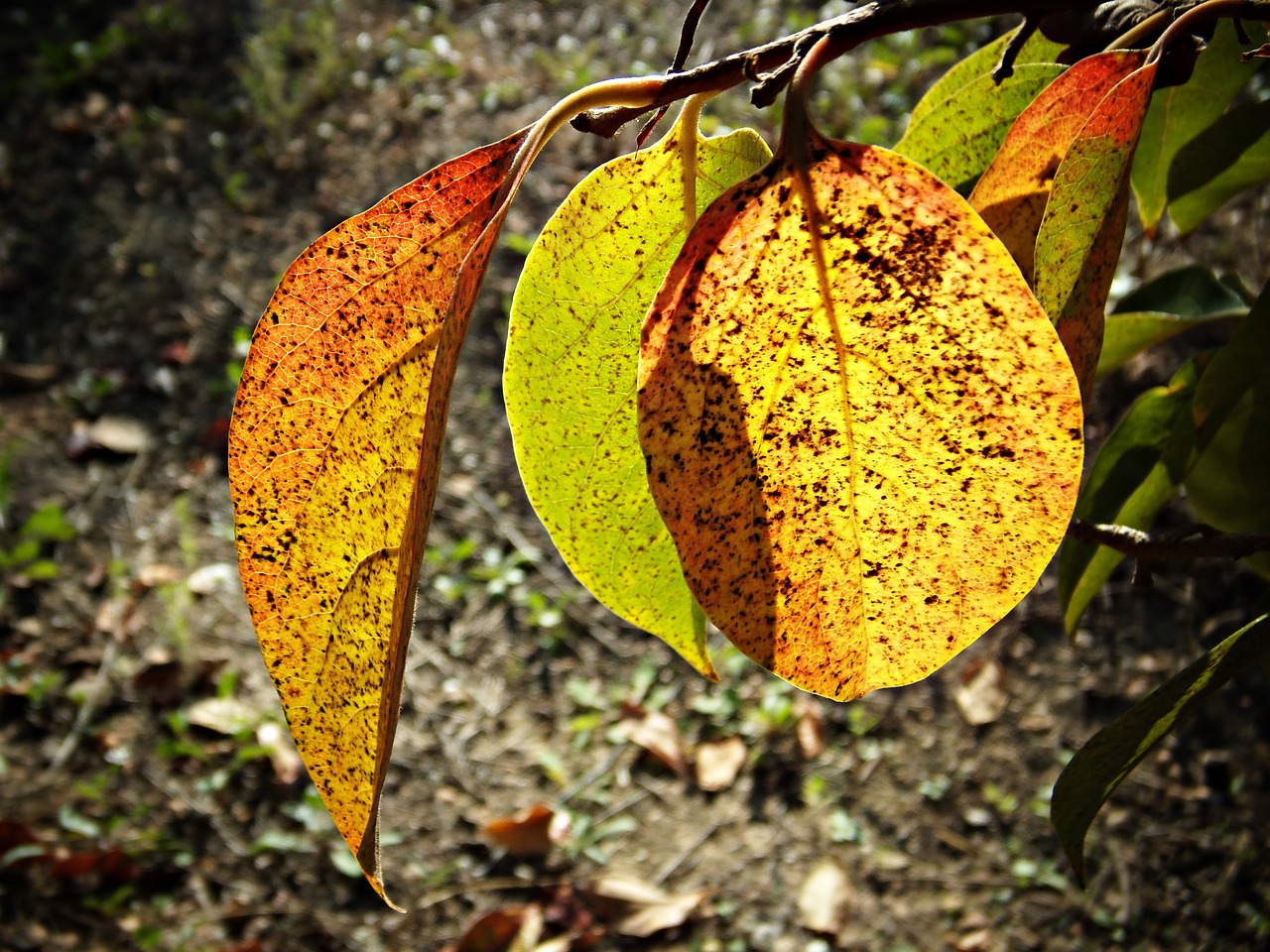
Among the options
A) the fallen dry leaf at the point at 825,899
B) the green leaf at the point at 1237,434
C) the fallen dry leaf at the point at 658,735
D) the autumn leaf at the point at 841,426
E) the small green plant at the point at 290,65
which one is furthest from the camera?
the small green plant at the point at 290,65

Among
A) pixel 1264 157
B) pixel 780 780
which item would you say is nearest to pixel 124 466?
pixel 780 780

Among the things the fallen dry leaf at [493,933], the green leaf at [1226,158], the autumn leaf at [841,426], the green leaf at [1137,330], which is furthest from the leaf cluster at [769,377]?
the fallen dry leaf at [493,933]

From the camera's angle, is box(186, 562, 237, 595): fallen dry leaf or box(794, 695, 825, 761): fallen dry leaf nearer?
box(794, 695, 825, 761): fallen dry leaf

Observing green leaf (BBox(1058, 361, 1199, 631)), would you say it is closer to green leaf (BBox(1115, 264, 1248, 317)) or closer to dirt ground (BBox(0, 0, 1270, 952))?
green leaf (BBox(1115, 264, 1248, 317))

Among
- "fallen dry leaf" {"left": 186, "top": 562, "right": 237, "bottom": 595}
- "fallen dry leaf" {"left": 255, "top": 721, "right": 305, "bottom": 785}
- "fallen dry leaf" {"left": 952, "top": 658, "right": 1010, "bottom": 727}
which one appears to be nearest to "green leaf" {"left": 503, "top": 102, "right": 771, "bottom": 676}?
"fallen dry leaf" {"left": 952, "top": 658, "right": 1010, "bottom": 727}

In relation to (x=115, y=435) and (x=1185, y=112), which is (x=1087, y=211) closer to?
(x=1185, y=112)

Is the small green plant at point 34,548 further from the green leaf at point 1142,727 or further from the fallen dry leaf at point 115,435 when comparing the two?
the green leaf at point 1142,727
